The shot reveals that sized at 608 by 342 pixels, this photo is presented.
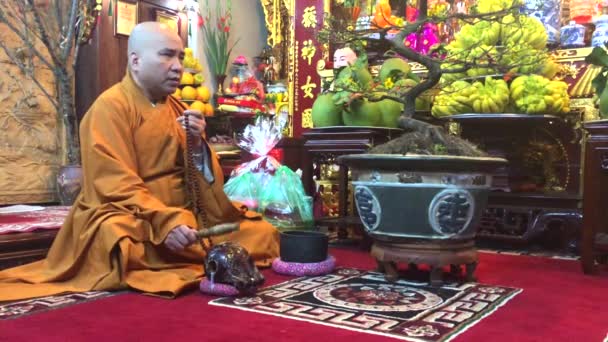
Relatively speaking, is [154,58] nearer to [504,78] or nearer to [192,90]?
[504,78]

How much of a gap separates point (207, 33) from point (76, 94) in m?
1.54

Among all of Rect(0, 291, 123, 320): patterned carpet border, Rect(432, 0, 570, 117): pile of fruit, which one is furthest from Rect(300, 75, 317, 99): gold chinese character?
Rect(0, 291, 123, 320): patterned carpet border

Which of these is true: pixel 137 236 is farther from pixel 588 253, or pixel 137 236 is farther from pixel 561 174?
pixel 561 174

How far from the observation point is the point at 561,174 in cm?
351

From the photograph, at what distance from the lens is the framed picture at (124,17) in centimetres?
468

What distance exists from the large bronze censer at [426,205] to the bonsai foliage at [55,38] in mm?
2697

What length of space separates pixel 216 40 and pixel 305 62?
152 cm

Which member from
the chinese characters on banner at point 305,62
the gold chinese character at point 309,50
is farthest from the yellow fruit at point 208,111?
the gold chinese character at point 309,50

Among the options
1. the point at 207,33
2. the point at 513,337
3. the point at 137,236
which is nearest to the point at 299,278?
the point at 137,236

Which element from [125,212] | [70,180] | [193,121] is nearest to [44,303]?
[125,212]

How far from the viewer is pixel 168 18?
5207mm

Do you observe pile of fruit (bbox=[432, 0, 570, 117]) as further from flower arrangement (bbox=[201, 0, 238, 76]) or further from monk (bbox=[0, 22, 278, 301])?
flower arrangement (bbox=[201, 0, 238, 76])

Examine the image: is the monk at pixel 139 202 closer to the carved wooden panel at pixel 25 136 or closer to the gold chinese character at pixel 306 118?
the gold chinese character at pixel 306 118

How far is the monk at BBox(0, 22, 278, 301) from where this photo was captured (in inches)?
83.5
